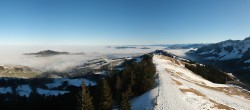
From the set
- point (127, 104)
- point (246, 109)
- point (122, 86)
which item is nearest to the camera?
point (127, 104)

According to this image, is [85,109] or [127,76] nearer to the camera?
[85,109]

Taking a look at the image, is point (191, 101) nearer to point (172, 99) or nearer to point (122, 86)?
point (172, 99)

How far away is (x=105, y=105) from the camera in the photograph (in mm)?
55812

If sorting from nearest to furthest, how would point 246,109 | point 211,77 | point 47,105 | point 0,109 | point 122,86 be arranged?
point 246,109 < point 122,86 < point 47,105 < point 0,109 < point 211,77

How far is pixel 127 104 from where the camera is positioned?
161ft

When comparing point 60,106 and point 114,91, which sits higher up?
point 114,91

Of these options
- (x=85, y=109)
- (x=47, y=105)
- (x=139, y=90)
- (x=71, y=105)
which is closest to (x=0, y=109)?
(x=47, y=105)

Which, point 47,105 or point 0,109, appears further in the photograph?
point 0,109

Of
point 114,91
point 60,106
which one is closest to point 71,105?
point 60,106

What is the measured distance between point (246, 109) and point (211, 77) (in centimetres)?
9448

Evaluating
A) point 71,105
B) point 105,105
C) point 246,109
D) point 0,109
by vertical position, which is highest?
→ point 105,105

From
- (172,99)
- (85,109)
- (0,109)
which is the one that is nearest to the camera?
(85,109)

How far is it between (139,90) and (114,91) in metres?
13.0

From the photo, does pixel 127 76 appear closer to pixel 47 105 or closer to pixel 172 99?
pixel 172 99
